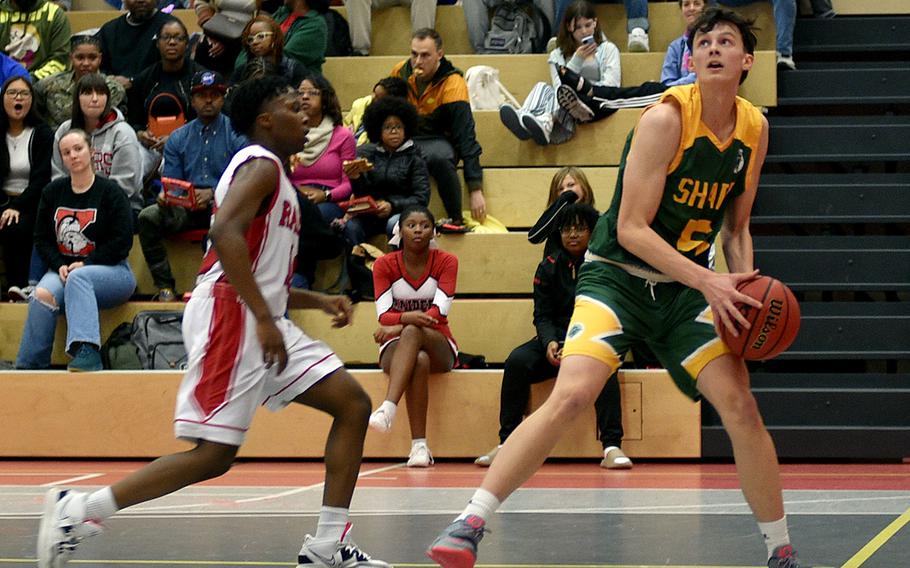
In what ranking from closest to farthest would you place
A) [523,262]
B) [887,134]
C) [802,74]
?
[523,262] → [887,134] → [802,74]

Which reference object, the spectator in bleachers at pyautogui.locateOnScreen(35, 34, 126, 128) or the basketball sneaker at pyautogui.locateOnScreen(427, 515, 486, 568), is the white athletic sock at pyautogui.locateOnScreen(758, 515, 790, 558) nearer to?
the basketball sneaker at pyautogui.locateOnScreen(427, 515, 486, 568)

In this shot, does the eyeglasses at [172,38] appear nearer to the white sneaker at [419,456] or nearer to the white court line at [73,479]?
the white court line at [73,479]

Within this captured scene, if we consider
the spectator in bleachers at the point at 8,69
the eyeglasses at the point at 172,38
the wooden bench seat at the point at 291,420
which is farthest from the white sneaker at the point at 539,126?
the spectator in bleachers at the point at 8,69

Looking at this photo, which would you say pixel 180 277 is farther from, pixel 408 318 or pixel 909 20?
pixel 909 20

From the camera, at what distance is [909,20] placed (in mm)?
10500

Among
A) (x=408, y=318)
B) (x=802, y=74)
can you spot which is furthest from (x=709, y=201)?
(x=802, y=74)

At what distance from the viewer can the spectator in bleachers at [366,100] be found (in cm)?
937

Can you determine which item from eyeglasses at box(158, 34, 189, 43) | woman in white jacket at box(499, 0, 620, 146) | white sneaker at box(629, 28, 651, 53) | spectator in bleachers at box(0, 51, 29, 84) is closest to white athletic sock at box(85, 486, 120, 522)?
woman in white jacket at box(499, 0, 620, 146)

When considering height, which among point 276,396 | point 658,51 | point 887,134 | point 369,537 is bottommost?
point 369,537

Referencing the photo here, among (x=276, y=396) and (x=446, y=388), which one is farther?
(x=446, y=388)

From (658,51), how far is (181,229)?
425 centimetres

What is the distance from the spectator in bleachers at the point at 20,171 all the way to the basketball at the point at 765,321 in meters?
6.20

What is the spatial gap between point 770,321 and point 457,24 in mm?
7713

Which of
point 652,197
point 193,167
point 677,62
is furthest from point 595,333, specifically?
point 677,62
